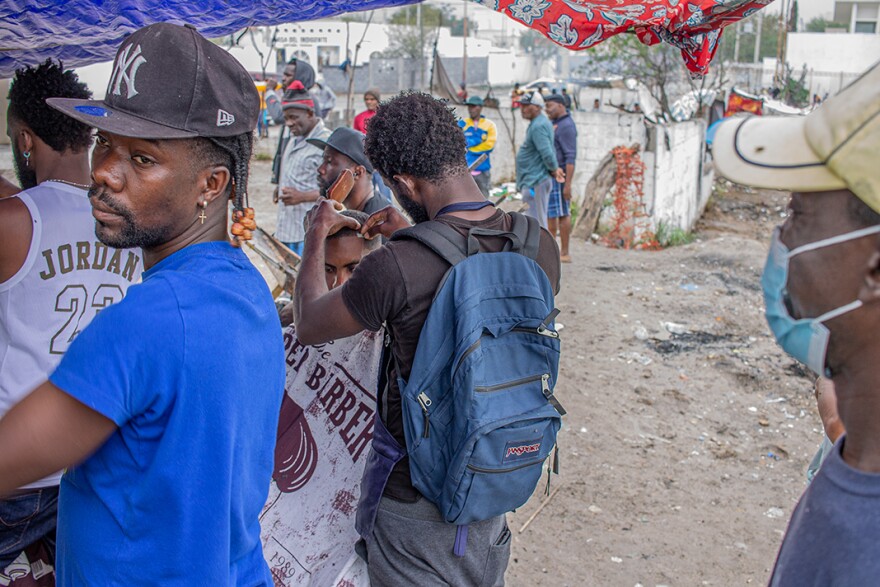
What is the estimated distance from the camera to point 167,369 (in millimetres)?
1519

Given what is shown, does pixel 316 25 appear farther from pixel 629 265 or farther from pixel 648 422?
pixel 648 422

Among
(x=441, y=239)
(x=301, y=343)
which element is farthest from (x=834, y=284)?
(x=301, y=343)

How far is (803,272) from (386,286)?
1.26 metres

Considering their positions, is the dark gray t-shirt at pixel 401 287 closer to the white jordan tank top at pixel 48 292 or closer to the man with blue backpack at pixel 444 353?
the man with blue backpack at pixel 444 353

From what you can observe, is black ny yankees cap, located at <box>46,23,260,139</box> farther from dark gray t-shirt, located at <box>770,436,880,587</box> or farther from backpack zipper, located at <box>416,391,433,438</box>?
dark gray t-shirt, located at <box>770,436,880,587</box>

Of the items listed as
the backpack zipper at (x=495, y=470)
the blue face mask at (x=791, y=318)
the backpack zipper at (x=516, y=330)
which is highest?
the blue face mask at (x=791, y=318)

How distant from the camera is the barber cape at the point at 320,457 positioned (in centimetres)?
307

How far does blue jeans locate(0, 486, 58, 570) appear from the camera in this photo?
97.3 inches

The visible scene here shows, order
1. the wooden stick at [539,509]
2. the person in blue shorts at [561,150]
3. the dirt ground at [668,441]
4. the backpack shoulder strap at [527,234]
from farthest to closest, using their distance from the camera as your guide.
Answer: the person in blue shorts at [561,150], the wooden stick at [539,509], the dirt ground at [668,441], the backpack shoulder strap at [527,234]

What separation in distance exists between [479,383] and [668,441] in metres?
3.64

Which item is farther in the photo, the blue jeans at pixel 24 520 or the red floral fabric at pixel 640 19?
the red floral fabric at pixel 640 19

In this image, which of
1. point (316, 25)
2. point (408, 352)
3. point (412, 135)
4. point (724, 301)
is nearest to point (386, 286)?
point (408, 352)

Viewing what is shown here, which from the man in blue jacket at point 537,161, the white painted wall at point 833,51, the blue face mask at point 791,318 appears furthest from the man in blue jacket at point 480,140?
the white painted wall at point 833,51

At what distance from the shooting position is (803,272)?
1.32 metres
